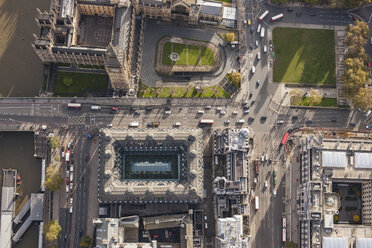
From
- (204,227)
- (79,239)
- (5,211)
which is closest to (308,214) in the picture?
(204,227)

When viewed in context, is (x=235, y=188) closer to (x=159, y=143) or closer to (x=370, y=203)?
(x=159, y=143)

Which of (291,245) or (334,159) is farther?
(334,159)

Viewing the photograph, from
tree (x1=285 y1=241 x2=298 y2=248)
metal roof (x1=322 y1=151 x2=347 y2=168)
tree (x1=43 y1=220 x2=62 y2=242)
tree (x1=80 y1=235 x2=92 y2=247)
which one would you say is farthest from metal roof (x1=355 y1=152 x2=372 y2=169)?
tree (x1=43 y1=220 x2=62 y2=242)

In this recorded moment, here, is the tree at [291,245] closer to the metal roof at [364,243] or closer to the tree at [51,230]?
the metal roof at [364,243]

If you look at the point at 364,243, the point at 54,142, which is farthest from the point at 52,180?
the point at 364,243

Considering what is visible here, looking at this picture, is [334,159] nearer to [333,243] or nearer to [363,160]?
[363,160]

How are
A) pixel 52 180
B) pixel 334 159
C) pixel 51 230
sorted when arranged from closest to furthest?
1. pixel 51 230
2. pixel 52 180
3. pixel 334 159

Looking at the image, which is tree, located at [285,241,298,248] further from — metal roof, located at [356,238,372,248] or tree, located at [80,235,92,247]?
tree, located at [80,235,92,247]
